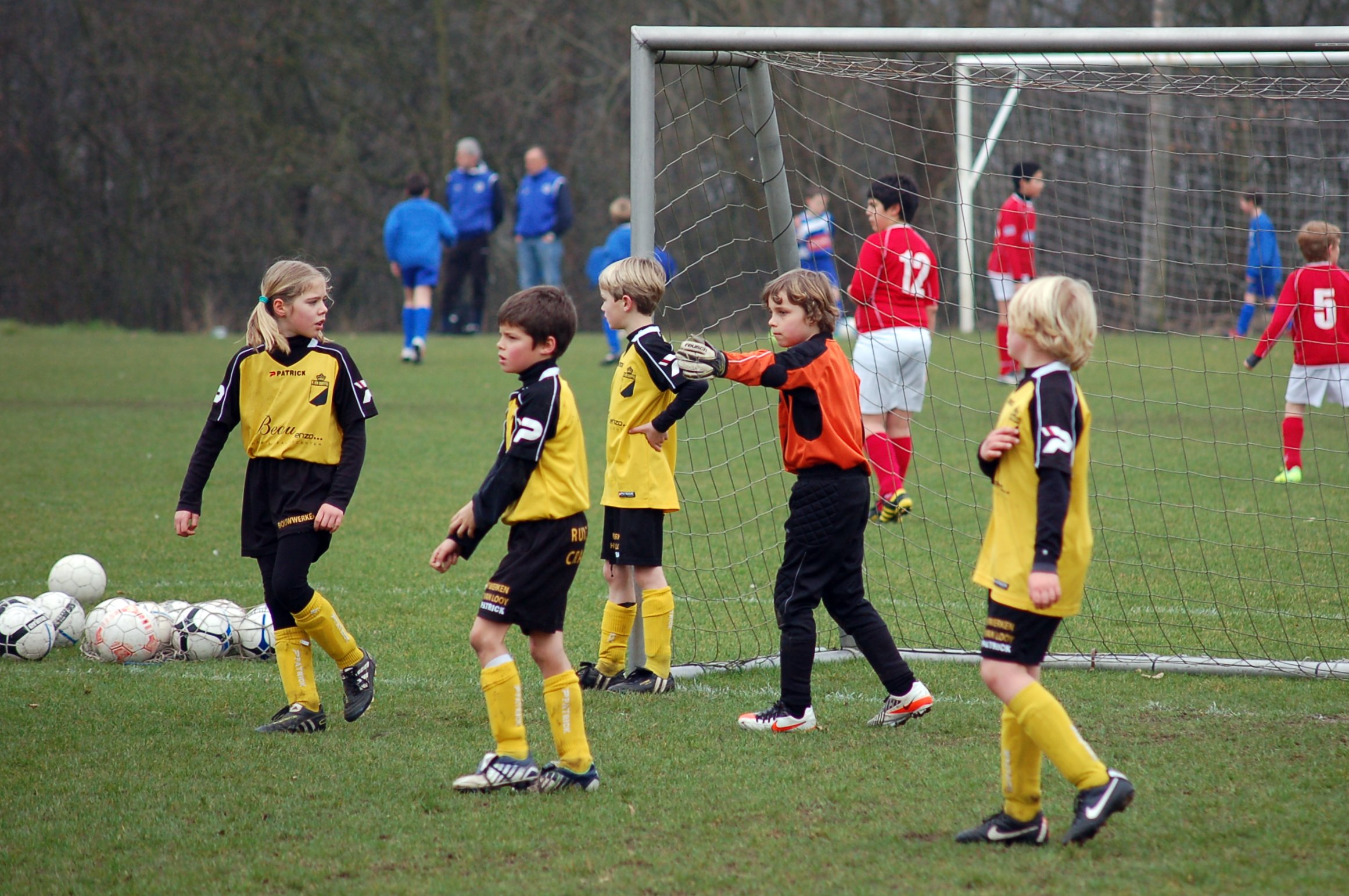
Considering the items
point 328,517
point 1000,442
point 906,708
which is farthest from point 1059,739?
point 328,517

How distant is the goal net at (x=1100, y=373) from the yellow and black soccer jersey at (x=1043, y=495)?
6.30ft

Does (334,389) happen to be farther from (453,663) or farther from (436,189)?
(436,189)

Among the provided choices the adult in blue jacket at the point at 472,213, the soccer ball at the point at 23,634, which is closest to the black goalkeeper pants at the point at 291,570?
the soccer ball at the point at 23,634

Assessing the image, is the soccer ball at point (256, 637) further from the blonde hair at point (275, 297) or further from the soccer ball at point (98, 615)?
the blonde hair at point (275, 297)

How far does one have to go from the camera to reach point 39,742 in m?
3.91

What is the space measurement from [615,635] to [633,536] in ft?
1.29

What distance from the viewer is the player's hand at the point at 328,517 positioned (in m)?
3.96

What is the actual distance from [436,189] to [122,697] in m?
19.4

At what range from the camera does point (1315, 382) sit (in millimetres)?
7691

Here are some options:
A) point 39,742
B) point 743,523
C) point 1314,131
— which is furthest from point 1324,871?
point 1314,131

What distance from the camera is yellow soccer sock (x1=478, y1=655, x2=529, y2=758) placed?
3.46m

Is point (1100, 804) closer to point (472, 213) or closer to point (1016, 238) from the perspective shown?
point (1016, 238)

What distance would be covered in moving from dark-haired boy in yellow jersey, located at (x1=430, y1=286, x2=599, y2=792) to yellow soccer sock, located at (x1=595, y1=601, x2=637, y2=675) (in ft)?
3.26

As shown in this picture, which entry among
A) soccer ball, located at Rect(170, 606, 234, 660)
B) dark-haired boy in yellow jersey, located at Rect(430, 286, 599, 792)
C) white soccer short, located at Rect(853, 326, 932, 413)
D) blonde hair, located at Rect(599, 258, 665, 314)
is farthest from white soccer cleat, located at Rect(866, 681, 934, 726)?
white soccer short, located at Rect(853, 326, 932, 413)
